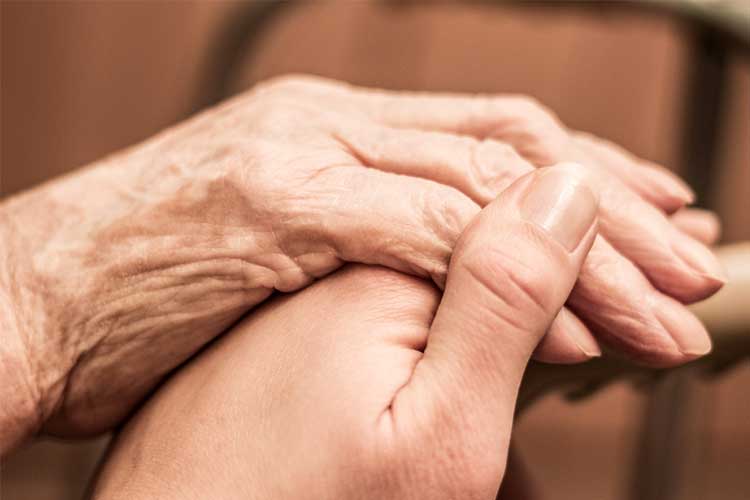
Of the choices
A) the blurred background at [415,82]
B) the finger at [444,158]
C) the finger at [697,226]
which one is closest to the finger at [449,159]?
the finger at [444,158]

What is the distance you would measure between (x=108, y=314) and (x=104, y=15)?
1296 mm

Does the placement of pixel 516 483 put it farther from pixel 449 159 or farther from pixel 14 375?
pixel 14 375

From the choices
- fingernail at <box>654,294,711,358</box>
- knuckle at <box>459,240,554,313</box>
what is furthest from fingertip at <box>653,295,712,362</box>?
knuckle at <box>459,240,554,313</box>

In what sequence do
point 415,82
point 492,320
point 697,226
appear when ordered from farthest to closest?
point 415,82 → point 697,226 → point 492,320

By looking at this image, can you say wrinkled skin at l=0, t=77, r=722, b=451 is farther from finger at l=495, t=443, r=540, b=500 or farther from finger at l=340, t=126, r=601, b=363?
finger at l=495, t=443, r=540, b=500

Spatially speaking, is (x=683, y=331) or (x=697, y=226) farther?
(x=697, y=226)

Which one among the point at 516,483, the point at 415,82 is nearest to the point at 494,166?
the point at 516,483

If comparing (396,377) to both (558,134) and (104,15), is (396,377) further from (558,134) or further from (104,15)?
(104,15)

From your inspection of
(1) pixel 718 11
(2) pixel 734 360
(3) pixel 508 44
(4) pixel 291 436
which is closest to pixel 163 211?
(4) pixel 291 436

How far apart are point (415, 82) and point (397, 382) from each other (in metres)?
1.34

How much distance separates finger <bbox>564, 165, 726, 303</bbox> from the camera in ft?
1.51

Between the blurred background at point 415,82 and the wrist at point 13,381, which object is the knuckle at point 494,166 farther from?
the blurred background at point 415,82

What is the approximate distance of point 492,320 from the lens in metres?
0.37

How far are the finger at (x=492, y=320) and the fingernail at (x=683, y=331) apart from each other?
85 millimetres
